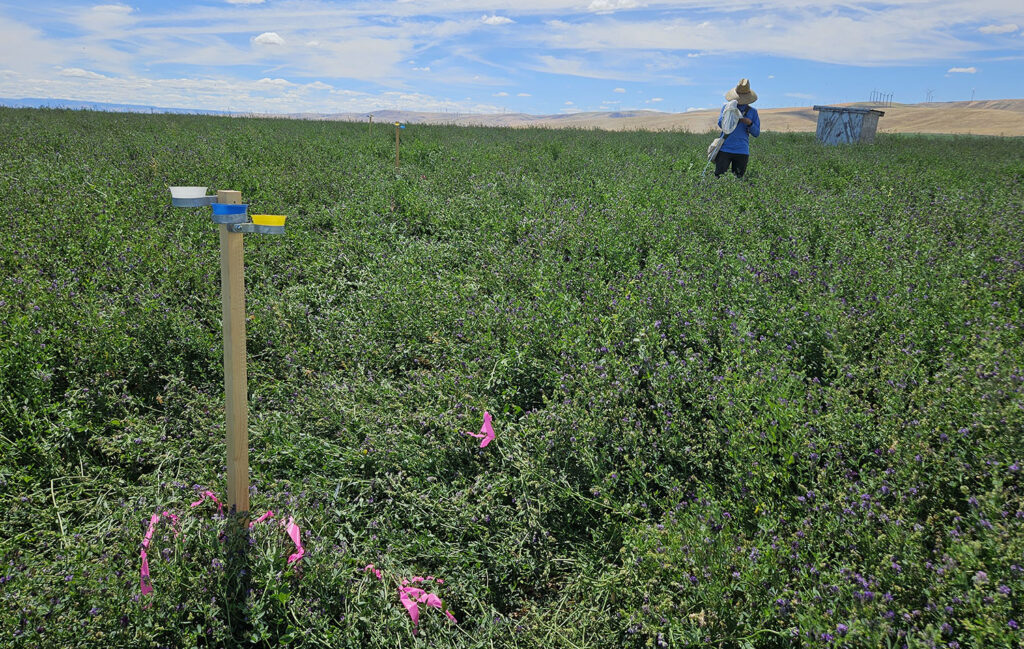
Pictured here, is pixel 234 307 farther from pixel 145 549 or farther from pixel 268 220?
pixel 145 549

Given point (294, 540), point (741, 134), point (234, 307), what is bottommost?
point (294, 540)

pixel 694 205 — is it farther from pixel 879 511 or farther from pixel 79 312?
pixel 79 312

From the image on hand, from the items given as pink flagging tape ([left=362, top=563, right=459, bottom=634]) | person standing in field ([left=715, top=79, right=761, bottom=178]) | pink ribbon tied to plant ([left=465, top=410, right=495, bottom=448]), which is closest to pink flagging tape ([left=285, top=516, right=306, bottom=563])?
pink flagging tape ([left=362, top=563, right=459, bottom=634])

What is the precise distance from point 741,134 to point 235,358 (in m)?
9.00

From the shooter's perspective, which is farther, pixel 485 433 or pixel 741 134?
pixel 741 134

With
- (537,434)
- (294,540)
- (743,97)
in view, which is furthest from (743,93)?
(294,540)

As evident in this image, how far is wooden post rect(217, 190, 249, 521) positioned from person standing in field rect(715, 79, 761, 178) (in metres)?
8.33

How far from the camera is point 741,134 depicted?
9438 millimetres

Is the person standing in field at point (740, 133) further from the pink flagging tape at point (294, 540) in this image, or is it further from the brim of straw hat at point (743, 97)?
the pink flagging tape at point (294, 540)

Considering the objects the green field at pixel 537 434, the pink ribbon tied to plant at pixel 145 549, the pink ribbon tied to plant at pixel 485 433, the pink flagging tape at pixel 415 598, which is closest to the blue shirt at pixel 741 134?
the green field at pixel 537 434

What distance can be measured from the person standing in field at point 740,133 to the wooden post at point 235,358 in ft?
27.3

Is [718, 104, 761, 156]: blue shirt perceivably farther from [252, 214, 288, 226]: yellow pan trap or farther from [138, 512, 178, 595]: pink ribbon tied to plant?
[138, 512, 178, 595]: pink ribbon tied to plant

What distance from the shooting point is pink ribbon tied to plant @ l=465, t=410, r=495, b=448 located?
11.2ft

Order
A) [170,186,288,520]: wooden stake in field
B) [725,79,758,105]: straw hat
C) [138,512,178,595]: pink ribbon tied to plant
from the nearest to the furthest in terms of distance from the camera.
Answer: [138,512,178,595]: pink ribbon tied to plant → [170,186,288,520]: wooden stake in field → [725,79,758,105]: straw hat
